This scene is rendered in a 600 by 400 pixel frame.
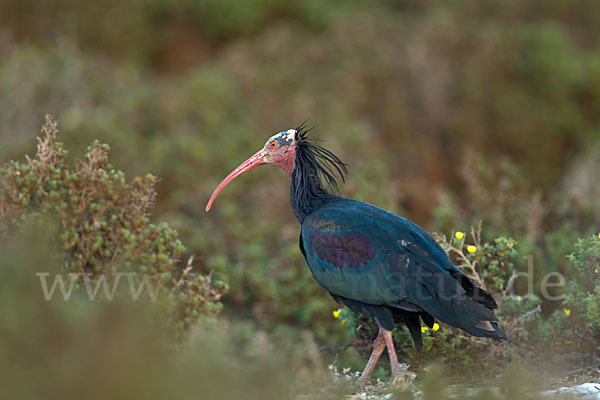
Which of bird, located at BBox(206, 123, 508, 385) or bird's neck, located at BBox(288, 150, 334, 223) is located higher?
bird's neck, located at BBox(288, 150, 334, 223)

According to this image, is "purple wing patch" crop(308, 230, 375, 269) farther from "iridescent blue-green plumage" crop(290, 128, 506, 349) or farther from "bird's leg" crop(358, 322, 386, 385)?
"bird's leg" crop(358, 322, 386, 385)

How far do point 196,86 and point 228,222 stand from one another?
18.6ft

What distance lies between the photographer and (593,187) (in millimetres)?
12938

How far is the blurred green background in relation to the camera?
9773 mm

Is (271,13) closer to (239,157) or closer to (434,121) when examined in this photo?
(434,121)

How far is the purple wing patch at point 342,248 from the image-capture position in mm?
5781

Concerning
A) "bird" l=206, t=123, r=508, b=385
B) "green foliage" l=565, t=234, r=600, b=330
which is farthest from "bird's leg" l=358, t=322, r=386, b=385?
"green foliage" l=565, t=234, r=600, b=330

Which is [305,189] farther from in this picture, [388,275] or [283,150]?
[388,275]

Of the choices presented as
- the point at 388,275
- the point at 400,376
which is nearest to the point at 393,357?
the point at 400,376

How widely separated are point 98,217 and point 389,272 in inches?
86.8

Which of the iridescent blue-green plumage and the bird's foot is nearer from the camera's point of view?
the iridescent blue-green plumage

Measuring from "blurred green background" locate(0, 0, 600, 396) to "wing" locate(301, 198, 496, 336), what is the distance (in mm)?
2741

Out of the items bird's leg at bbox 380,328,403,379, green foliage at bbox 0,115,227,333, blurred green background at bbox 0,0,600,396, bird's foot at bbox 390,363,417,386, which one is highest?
blurred green background at bbox 0,0,600,396

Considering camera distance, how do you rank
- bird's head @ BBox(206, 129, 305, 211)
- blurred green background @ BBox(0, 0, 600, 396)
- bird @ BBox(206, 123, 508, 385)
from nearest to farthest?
bird @ BBox(206, 123, 508, 385) → bird's head @ BBox(206, 129, 305, 211) → blurred green background @ BBox(0, 0, 600, 396)
